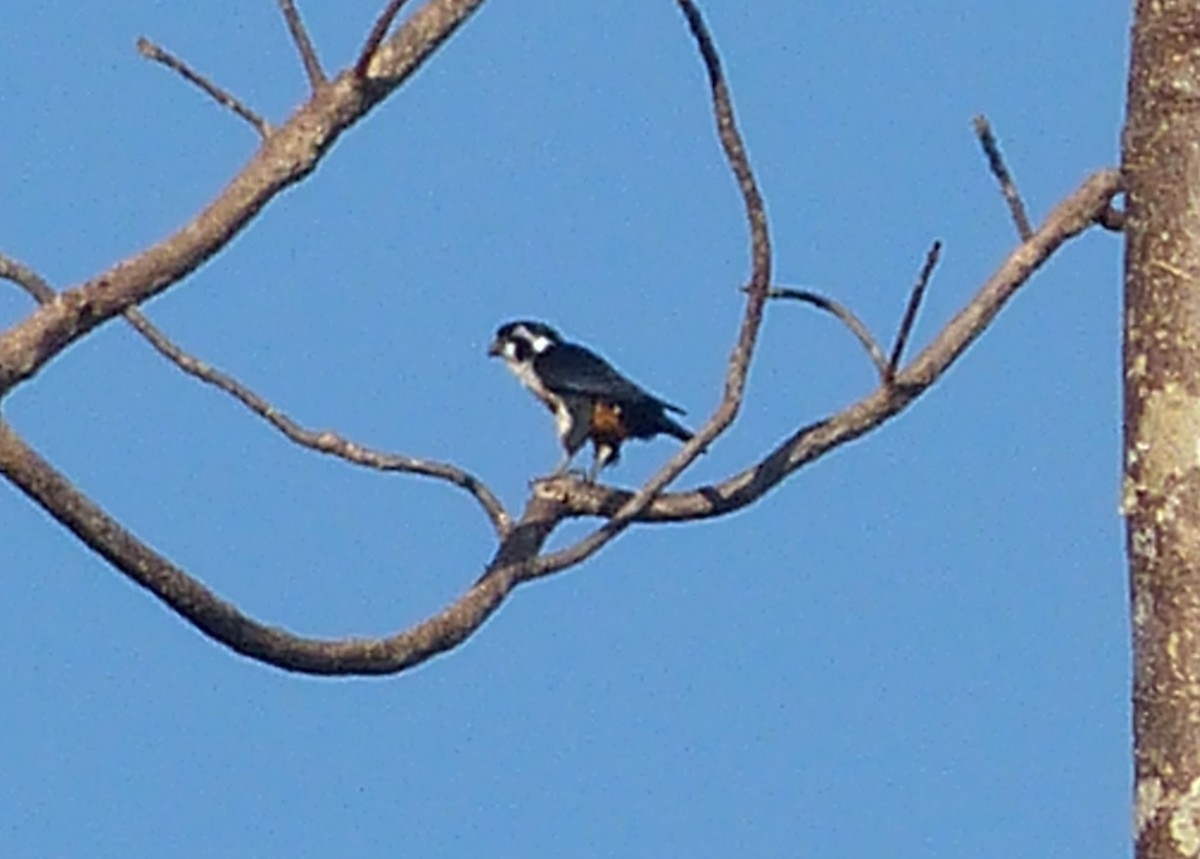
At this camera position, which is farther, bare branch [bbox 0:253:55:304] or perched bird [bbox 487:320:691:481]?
perched bird [bbox 487:320:691:481]

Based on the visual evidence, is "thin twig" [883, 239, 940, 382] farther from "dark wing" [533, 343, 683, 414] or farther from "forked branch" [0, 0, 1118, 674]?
"dark wing" [533, 343, 683, 414]

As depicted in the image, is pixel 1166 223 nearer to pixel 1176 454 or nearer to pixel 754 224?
pixel 1176 454

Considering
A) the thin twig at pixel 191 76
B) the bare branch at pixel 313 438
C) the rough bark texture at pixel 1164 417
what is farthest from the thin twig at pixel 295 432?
the rough bark texture at pixel 1164 417

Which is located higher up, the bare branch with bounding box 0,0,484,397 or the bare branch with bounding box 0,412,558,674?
the bare branch with bounding box 0,0,484,397

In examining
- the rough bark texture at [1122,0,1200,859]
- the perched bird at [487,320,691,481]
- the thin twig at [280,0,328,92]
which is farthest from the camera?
the perched bird at [487,320,691,481]

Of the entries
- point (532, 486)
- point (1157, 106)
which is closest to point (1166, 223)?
point (1157, 106)

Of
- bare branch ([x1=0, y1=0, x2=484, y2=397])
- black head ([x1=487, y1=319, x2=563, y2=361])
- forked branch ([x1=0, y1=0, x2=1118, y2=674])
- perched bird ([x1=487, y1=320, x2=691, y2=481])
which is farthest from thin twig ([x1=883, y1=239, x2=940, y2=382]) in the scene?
black head ([x1=487, y1=319, x2=563, y2=361])

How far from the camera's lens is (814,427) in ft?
8.90

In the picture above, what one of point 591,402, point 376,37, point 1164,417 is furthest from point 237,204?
point 591,402

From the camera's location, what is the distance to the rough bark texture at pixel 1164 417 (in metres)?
1.71

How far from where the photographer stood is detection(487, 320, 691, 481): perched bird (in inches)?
305

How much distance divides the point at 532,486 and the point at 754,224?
85 cm

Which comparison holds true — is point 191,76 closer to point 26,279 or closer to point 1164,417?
point 26,279

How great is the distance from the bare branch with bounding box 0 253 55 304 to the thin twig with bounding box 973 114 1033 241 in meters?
1.02
